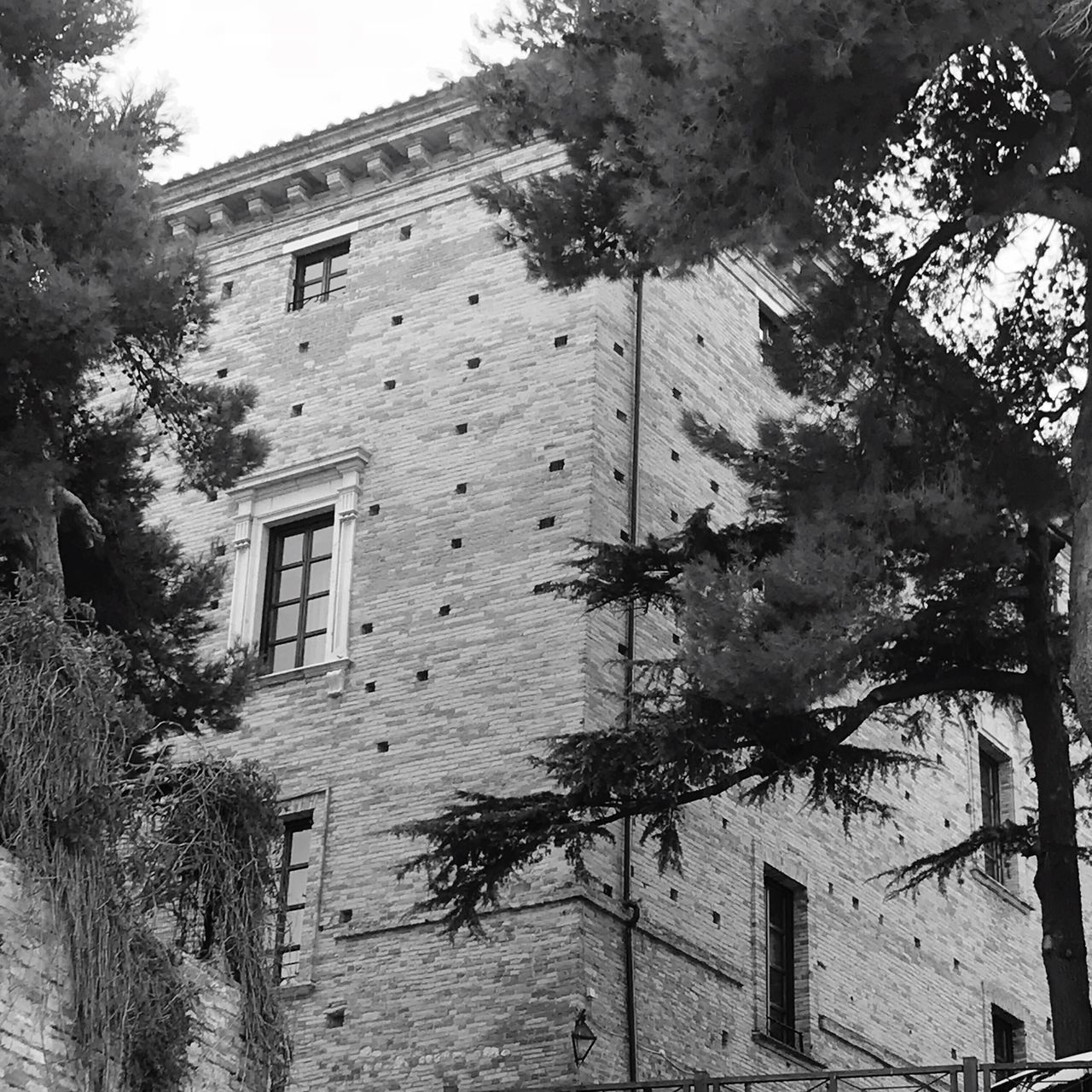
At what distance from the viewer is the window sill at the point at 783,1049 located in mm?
17094

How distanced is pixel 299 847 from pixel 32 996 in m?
7.93

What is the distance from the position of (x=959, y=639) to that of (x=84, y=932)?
6495mm

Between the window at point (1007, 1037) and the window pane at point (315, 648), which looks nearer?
the window pane at point (315, 648)

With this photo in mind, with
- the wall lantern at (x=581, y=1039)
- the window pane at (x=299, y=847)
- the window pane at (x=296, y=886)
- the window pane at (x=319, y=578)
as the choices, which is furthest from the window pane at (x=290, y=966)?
the window pane at (x=319, y=578)

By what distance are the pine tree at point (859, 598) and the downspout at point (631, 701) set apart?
697 millimetres

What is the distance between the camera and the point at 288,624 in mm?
18609

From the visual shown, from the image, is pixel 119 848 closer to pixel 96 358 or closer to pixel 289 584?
pixel 96 358

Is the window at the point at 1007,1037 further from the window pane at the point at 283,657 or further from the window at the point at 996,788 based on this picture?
the window pane at the point at 283,657

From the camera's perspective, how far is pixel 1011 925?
21438 millimetres

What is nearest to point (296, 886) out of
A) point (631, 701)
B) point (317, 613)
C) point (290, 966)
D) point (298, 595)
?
point (290, 966)

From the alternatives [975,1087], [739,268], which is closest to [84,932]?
[975,1087]

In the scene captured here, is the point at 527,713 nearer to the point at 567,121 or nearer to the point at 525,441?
the point at 525,441

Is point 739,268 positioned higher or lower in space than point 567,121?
higher

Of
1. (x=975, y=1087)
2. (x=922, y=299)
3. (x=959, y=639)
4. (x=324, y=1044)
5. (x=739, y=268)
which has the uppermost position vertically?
(x=739, y=268)
